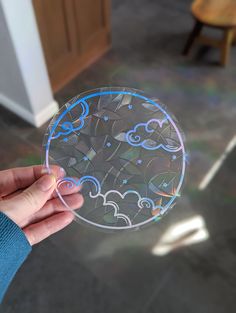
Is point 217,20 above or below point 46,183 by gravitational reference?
below

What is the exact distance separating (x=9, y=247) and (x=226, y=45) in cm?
191

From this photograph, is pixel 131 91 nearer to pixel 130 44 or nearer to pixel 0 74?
pixel 0 74

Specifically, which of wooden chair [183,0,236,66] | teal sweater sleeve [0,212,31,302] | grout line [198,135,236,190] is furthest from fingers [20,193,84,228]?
wooden chair [183,0,236,66]

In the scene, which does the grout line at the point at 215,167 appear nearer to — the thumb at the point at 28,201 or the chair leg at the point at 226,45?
the chair leg at the point at 226,45

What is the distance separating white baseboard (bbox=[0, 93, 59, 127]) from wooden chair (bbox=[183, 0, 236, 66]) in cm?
105

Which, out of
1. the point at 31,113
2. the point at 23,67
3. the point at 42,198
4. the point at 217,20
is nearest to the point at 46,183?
the point at 42,198

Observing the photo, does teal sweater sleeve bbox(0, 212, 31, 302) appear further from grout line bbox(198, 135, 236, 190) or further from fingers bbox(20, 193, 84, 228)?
grout line bbox(198, 135, 236, 190)

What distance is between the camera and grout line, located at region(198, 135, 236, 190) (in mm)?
1666

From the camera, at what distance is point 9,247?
84 centimetres

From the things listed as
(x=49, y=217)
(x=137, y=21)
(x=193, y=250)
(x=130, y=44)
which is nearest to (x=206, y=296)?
(x=193, y=250)

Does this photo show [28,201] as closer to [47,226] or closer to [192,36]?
[47,226]

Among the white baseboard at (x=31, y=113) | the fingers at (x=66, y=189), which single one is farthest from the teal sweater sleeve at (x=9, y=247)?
the white baseboard at (x=31, y=113)

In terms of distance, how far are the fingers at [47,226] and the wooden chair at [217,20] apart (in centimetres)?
164

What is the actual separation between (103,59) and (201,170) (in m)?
1.06
